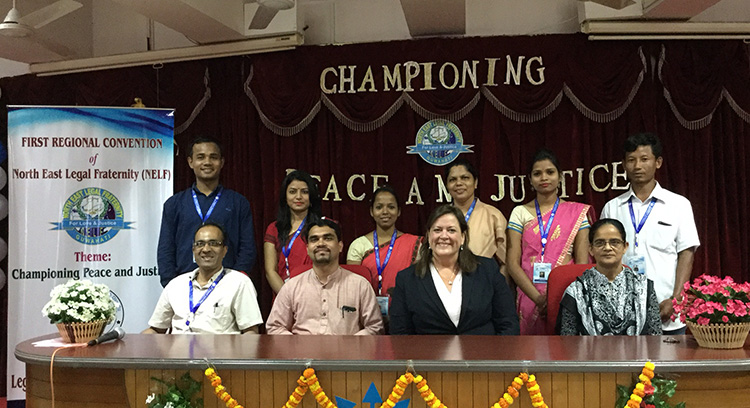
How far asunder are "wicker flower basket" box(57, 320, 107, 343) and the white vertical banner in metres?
1.76

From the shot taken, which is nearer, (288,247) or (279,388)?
(279,388)

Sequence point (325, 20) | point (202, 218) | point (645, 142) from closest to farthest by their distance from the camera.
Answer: point (645, 142) < point (202, 218) < point (325, 20)

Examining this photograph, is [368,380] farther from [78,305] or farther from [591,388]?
[78,305]

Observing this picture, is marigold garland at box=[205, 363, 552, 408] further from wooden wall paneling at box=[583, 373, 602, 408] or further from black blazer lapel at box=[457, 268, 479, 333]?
black blazer lapel at box=[457, 268, 479, 333]

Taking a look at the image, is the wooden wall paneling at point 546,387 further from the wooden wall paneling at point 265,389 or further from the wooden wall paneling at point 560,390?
the wooden wall paneling at point 265,389

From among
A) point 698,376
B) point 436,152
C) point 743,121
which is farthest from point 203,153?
point 743,121

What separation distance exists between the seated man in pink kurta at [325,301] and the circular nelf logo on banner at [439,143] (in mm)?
1821

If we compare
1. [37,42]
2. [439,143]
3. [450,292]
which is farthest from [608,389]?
[37,42]

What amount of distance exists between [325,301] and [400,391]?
106 centimetres

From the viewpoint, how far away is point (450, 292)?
3.04 metres

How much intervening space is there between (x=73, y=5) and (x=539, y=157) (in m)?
3.49

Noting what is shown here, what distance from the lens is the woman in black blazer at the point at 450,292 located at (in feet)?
9.83

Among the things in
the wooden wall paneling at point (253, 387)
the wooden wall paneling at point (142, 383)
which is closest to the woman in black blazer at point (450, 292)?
the wooden wall paneling at point (253, 387)

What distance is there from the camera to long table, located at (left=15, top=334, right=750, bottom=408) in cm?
226
